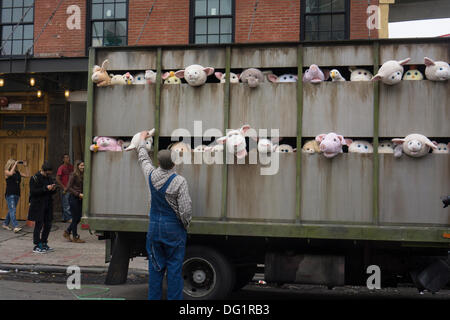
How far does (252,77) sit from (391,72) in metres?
1.68

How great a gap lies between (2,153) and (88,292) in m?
8.34

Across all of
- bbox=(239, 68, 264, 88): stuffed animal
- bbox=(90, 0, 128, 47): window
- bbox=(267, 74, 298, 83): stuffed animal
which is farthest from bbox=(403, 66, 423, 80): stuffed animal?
bbox=(90, 0, 128, 47): window

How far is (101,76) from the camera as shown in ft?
22.7

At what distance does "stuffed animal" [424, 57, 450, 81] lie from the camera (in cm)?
609

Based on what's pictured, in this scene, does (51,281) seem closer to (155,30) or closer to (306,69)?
(306,69)

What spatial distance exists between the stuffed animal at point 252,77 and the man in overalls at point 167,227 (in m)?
1.46

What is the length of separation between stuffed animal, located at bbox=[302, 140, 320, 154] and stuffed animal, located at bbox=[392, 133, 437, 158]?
90cm

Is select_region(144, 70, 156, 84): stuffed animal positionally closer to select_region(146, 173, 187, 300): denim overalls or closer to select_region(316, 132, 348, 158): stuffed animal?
select_region(146, 173, 187, 300): denim overalls

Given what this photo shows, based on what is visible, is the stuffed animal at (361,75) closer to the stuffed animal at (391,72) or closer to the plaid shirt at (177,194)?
the stuffed animal at (391,72)

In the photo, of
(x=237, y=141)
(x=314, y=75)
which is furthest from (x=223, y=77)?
(x=314, y=75)

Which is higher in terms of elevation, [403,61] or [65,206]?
[403,61]

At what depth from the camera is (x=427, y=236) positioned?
605 centimetres

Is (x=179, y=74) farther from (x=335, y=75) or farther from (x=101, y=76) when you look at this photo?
(x=335, y=75)
